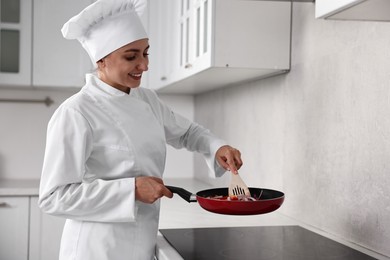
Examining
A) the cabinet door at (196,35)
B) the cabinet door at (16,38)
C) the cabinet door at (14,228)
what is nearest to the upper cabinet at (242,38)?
the cabinet door at (196,35)

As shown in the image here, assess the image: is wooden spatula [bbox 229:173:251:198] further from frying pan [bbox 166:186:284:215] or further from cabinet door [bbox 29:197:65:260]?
cabinet door [bbox 29:197:65:260]

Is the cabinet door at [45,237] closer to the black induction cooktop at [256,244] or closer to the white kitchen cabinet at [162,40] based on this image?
the white kitchen cabinet at [162,40]

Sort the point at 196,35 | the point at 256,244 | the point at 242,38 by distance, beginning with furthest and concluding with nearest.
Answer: the point at 196,35 → the point at 242,38 → the point at 256,244

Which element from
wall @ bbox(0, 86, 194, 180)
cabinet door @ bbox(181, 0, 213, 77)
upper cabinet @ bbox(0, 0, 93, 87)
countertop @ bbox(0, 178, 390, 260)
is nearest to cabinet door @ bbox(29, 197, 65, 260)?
wall @ bbox(0, 86, 194, 180)

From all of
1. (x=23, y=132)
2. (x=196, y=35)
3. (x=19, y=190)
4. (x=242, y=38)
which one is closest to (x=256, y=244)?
(x=242, y=38)

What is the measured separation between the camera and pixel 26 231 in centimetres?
291

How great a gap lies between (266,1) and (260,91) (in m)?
0.46

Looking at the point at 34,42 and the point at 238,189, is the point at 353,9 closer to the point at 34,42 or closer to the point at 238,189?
the point at 238,189

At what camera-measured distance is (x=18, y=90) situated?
130 inches

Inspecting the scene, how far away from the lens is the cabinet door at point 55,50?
296cm

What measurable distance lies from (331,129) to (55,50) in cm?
192

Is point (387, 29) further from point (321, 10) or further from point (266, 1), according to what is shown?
point (266, 1)

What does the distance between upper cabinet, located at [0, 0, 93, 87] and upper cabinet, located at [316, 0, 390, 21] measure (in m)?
2.22

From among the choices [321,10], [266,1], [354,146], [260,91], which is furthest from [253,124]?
[321,10]
